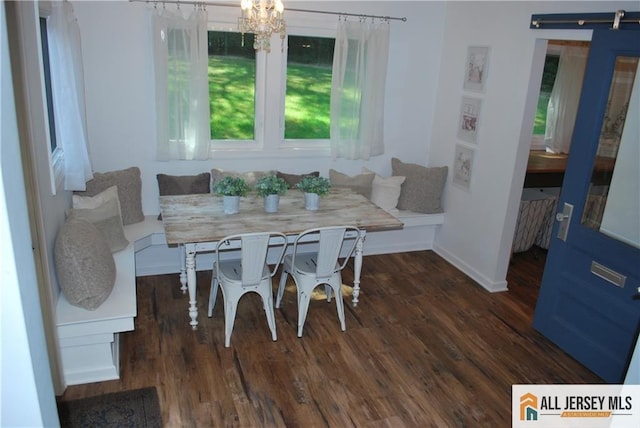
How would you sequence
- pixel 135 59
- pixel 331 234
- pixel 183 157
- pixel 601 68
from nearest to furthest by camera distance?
pixel 601 68
pixel 331 234
pixel 135 59
pixel 183 157

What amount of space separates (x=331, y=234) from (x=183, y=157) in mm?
1714

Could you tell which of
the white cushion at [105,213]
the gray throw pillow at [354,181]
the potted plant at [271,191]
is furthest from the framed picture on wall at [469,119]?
the white cushion at [105,213]

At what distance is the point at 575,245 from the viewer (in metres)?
Answer: 3.35

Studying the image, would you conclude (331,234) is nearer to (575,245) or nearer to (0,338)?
(575,245)

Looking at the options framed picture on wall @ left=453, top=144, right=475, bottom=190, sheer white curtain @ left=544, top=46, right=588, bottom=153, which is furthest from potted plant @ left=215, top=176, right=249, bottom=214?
sheer white curtain @ left=544, top=46, right=588, bottom=153

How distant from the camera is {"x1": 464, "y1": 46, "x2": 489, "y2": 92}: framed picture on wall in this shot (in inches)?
169

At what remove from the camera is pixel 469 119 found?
4547mm

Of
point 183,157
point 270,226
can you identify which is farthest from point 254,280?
point 183,157

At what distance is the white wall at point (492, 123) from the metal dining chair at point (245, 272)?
6.53ft

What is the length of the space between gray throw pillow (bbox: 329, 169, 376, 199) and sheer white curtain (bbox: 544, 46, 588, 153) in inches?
97.5

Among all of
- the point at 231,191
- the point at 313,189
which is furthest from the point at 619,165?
the point at 231,191

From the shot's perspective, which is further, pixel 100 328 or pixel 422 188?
pixel 422 188

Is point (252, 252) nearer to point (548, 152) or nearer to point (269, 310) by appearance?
point (269, 310)

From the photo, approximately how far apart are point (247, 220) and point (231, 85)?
1.54m
